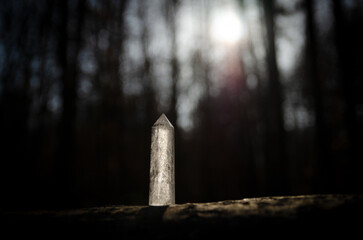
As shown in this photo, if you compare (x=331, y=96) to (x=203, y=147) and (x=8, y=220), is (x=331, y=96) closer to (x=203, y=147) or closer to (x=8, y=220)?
(x=203, y=147)

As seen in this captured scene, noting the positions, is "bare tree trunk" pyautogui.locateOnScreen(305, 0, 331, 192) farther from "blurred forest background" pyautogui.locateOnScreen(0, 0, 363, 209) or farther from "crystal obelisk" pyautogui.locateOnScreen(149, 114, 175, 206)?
"crystal obelisk" pyautogui.locateOnScreen(149, 114, 175, 206)

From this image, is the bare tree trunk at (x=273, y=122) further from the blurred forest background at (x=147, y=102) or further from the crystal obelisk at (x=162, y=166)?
the crystal obelisk at (x=162, y=166)

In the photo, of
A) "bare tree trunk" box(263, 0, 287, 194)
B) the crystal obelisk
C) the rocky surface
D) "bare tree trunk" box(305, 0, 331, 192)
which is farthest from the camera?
"bare tree trunk" box(263, 0, 287, 194)

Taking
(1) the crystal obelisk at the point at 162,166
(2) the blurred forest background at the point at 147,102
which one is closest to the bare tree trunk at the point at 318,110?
(2) the blurred forest background at the point at 147,102

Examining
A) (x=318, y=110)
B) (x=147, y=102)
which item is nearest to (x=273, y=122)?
(x=318, y=110)

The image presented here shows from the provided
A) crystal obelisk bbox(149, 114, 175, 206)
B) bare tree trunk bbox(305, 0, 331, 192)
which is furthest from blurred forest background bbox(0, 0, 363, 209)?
crystal obelisk bbox(149, 114, 175, 206)
